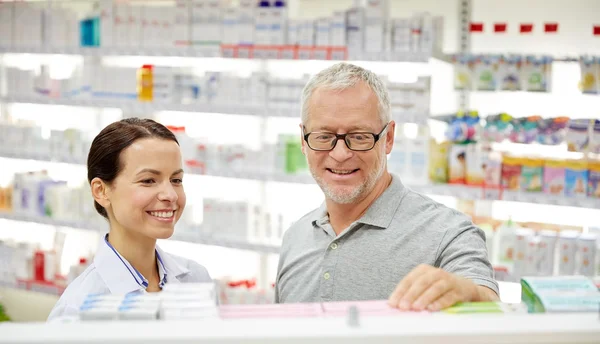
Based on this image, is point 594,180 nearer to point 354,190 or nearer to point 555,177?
point 555,177

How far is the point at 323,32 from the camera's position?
4.25 meters

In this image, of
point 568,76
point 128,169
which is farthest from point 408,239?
point 568,76

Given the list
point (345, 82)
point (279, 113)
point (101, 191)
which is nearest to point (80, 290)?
point (101, 191)

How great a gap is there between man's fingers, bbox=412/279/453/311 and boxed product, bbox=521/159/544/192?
9.30 feet

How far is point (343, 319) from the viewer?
1.01 m

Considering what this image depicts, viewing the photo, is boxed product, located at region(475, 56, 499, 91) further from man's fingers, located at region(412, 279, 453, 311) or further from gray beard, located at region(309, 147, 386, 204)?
man's fingers, located at region(412, 279, 453, 311)

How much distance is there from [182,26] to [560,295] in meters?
4.00

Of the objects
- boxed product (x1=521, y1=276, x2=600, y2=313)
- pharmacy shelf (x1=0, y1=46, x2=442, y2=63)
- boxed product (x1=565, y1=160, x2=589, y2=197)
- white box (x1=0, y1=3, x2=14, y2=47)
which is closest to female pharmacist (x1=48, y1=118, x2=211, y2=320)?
boxed product (x1=521, y1=276, x2=600, y2=313)

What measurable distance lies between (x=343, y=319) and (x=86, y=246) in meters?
4.94

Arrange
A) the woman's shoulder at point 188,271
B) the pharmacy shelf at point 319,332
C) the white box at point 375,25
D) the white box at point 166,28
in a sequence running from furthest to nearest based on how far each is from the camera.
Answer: the white box at point 166,28, the white box at point 375,25, the woman's shoulder at point 188,271, the pharmacy shelf at point 319,332

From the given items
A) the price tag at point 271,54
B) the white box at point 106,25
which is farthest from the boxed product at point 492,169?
the white box at point 106,25

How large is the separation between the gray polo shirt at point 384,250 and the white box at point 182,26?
2.95m

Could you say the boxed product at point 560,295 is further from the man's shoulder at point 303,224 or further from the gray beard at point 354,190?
the man's shoulder at point 303,224

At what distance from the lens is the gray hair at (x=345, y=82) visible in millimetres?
1967
